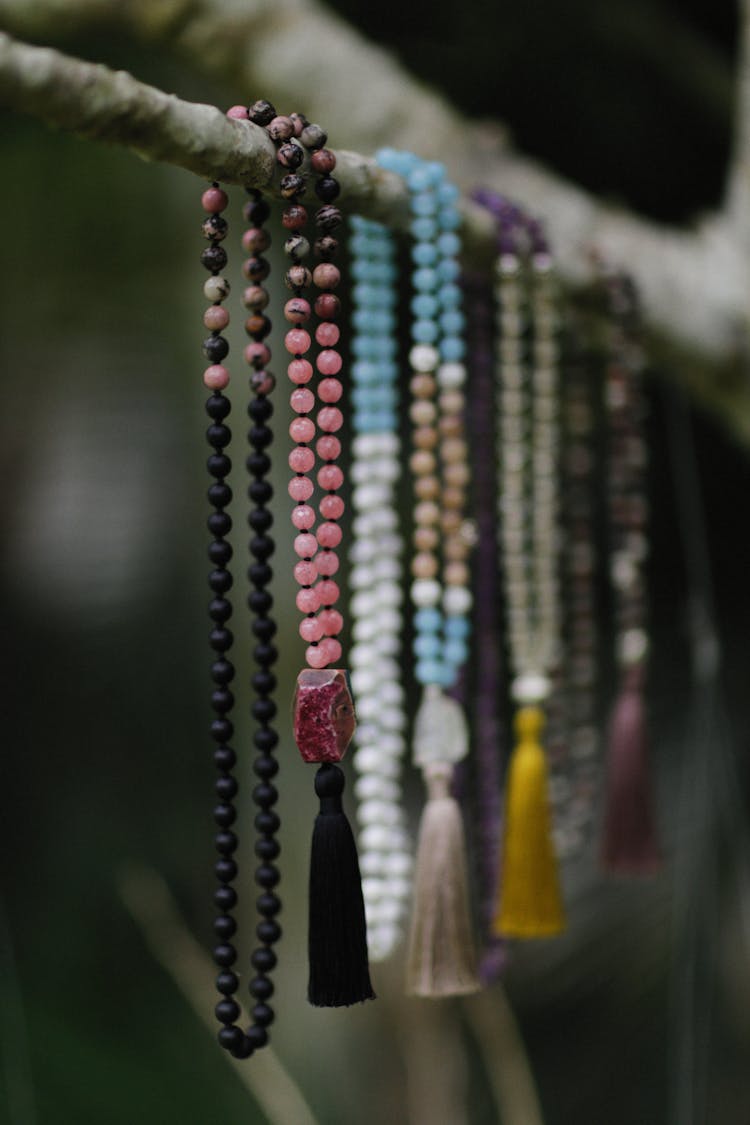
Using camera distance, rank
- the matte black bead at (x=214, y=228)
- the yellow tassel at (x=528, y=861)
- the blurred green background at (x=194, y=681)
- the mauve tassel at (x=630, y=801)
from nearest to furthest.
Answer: the matte black bead at (x=214, y=228)
the yellow tassel at (x=528, y=861)
the mauve tassel at (x=630, y=801)
the blurred green background at (x=194, y=681)

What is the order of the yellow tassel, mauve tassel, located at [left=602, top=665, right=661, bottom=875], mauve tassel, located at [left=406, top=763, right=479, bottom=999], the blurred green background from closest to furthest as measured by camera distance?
mauve tassel, located at [left=406, top=763, right=479, bottom=999] < the yellow tassel < mauve tassel, located at [left=602, top=665, right=661, bottom=875] < the blurred green background

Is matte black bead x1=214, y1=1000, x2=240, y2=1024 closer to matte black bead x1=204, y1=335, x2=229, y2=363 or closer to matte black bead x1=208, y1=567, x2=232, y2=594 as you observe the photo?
matte black bead x1=208, y1=567, x2=232, y2=594

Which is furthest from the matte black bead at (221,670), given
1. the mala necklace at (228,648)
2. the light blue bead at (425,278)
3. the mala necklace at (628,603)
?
the mala necklace at (628,603)

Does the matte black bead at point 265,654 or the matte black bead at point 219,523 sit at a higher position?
the matte black bead at point 219,523

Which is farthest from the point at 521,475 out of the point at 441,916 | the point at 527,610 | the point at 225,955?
the point at 225,955

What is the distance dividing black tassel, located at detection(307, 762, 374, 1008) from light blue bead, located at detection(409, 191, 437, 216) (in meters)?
0.37

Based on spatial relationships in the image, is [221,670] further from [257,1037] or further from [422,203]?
[422,203]

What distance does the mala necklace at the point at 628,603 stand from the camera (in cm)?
105

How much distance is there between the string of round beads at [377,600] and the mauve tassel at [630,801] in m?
0.24

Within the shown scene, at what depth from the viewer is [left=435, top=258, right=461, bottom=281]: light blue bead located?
2.81ft

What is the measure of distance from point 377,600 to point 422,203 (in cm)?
27

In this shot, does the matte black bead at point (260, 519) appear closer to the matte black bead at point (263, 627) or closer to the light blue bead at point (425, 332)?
the matte black bead at point (263, 627)

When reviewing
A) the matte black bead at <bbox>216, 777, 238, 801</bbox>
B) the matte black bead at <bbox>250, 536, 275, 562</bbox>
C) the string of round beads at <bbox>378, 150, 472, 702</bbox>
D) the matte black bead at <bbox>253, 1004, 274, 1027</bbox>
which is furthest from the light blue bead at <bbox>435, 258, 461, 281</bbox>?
the matte black bead at <bbox>253, 1004, 274, 1027</bbox>

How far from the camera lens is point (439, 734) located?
848 mm
